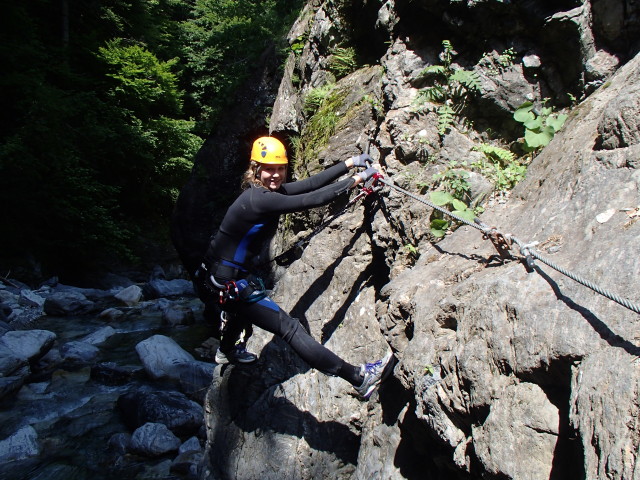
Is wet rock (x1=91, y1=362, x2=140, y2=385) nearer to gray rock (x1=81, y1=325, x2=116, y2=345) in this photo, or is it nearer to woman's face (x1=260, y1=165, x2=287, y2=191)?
gray rock (x1=81, y1=325, x2=116, y2=345)

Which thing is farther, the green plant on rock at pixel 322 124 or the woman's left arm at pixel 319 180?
the green plant on rock at pixel 322 124

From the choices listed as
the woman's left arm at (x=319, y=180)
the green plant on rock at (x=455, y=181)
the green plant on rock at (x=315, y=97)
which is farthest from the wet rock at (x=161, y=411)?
the green plant on rock at (x=455, y=181)

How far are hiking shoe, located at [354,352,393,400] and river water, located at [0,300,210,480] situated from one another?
363 centimetres

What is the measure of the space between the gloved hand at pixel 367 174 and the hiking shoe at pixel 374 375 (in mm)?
1737

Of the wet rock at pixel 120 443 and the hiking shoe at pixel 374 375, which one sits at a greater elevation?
the hiking shoe at pixel 374 375

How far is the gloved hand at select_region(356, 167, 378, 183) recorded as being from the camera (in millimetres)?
4730

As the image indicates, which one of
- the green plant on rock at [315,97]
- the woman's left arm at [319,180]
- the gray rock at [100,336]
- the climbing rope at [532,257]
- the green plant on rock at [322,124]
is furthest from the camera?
the gray rock at [100,336]

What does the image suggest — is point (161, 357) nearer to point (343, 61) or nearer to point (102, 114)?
point (343, 61)

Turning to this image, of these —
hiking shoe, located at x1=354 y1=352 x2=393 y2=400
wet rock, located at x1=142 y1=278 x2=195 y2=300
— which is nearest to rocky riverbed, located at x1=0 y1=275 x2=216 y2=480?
wet rock, located at x1=142 y1=278 x2=195 y2=300

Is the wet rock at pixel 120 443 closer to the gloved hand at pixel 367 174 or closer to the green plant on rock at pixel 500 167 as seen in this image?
the gloved hand at pixel 367 174

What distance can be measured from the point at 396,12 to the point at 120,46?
17.2 metres

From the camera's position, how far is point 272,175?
4.55 m

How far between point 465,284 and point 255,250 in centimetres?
215

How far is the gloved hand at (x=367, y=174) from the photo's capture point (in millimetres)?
4730
